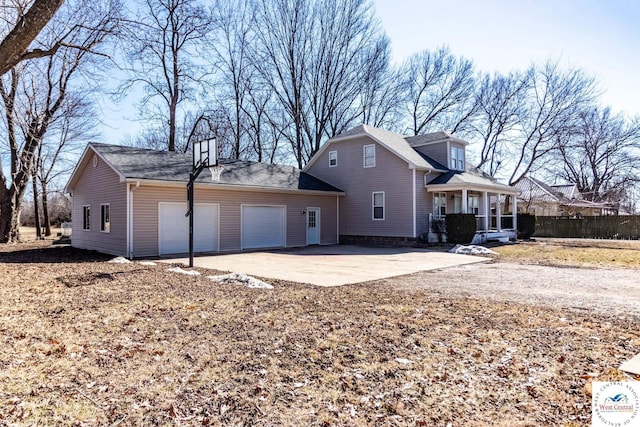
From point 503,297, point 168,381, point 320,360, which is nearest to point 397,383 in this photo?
point 320,360

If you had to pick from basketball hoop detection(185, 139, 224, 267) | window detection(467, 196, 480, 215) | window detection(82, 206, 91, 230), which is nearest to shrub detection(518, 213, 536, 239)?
window detection(467, 196, 480, 215)

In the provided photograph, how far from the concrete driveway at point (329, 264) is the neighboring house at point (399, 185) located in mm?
3505

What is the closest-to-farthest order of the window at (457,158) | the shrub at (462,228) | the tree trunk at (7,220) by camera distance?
the shrub at (462,228) < the tree trunk at (7,220) < the window at (457,158)

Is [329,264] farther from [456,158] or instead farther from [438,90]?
[438,90]

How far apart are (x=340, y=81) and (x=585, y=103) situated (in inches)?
682

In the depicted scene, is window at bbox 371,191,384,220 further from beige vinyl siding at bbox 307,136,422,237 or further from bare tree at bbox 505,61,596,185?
bare tree at bbox 505,61,596,185

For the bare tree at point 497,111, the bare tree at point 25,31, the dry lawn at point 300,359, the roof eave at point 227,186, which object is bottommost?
the dry lawn at point 300,359

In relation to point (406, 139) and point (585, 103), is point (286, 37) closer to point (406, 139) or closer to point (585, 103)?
point (406, 139)

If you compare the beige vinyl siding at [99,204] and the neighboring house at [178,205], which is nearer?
the neighboring house at [178,205]

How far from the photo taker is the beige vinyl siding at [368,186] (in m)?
18.7

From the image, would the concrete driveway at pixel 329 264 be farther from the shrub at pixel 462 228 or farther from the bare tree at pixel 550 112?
the bare tree at pixel 550 112

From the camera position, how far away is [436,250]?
651 inches

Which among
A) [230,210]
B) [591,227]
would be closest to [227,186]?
[230,210]

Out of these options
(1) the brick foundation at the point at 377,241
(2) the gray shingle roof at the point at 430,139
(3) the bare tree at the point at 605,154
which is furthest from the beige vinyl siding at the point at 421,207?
(3) the bare tree at the point at 605,154
